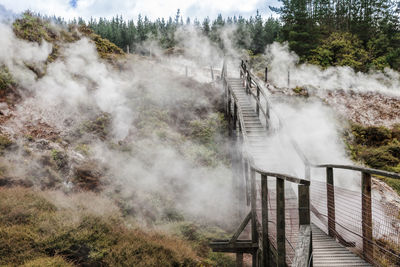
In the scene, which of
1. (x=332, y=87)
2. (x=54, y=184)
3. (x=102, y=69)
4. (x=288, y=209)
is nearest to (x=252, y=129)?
(x=288, y=209)

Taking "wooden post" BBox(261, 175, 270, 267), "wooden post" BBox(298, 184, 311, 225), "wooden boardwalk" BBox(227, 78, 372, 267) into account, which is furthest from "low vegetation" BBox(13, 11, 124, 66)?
"wooden post" BBox(298, 184, 311, 225)

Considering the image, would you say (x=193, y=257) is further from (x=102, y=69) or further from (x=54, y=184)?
(x=102, y=69)

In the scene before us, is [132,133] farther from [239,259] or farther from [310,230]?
[310,230]

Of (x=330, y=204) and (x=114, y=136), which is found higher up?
(x=114, y=136)

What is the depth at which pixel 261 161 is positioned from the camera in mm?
7035

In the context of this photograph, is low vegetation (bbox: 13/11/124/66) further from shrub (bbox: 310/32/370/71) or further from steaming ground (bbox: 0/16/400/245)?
shrub (bbox: 310/32/370/71)

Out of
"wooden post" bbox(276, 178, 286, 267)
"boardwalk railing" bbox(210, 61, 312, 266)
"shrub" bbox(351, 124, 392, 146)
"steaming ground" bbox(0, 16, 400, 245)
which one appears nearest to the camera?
"boardwalk railing" bbox(210, 61, 312, 266)

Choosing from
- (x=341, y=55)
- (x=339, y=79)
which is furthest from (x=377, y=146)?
(x=341, y=55)

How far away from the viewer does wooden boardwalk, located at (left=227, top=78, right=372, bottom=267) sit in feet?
10.7

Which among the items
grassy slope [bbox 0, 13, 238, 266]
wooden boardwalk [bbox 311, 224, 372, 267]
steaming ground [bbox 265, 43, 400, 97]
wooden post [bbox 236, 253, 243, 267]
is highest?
steaming ground [bbox 265, 43, 400, 97]

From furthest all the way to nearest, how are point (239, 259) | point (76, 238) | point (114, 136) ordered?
point (114, 136) < point (239, 259) < point (76, 238)

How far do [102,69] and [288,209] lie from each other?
13.4m

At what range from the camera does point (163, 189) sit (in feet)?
31.3

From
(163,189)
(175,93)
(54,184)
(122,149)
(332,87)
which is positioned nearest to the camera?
(54,184)
